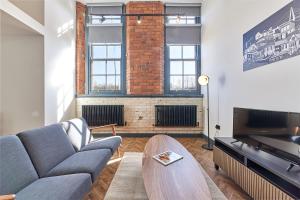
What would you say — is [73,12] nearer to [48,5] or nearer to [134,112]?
[48,5]

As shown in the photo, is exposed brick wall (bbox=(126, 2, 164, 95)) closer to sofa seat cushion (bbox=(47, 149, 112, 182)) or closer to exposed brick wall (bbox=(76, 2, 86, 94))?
exposed brick wall (bbox=(76, 2, 86, 94))

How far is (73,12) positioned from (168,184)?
508 cm

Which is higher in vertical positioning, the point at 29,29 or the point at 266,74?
the point at 29,29

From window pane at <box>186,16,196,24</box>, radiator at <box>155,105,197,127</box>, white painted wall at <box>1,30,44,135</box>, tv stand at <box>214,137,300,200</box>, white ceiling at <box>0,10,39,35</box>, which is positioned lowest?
tv stand at <box>214,137,300,200</box>

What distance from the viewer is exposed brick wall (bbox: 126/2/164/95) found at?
517 centimetres

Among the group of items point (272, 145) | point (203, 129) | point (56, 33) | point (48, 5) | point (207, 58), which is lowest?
point (203, 129)

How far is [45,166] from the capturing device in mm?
1971

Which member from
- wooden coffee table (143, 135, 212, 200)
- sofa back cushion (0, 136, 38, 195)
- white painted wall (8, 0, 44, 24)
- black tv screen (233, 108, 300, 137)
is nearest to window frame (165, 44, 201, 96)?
black tv screen (233, 108, 300, 137)

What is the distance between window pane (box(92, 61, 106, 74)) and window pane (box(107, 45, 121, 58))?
12.1 inches

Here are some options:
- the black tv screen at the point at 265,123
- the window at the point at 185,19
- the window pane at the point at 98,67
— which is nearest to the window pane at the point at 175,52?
the window at the point at 185,19

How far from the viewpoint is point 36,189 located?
1.55 metres

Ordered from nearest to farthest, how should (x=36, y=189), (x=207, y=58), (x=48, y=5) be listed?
1. (x=36, y=189)
2. (x=48, y=5)
3. (x=207, y=58)

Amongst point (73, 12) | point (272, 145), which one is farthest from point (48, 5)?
point (272, 145)

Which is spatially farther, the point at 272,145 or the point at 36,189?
the point at 272,145
